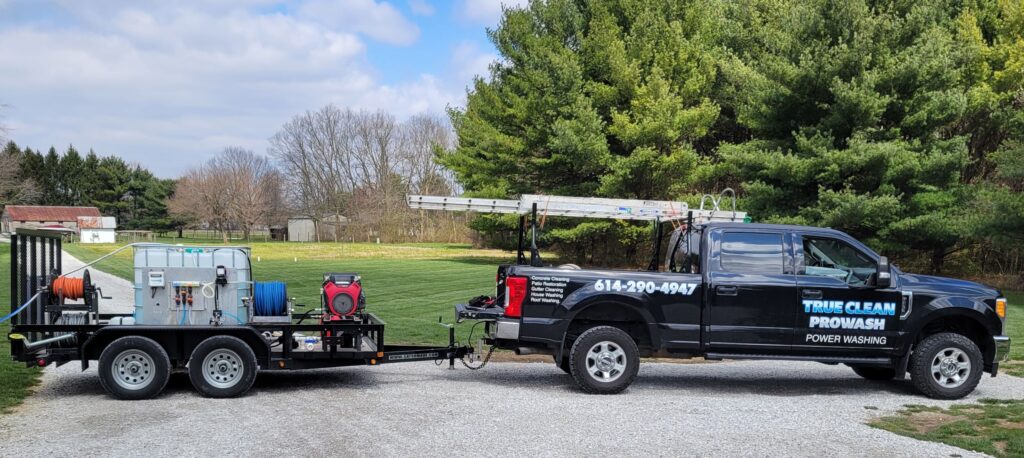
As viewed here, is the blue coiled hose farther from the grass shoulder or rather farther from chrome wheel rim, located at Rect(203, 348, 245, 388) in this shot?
the grass shoulder

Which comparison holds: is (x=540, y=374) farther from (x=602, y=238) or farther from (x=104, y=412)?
(x=602, y=238)

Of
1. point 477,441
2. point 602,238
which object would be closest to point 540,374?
point 477,441

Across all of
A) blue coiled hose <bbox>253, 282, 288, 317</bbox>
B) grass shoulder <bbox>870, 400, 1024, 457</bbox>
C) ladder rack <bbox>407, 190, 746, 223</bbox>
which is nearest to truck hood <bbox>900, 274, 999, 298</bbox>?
grass shoulder <bbox>870, 400, 1024, 457</bbox>

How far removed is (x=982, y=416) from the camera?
8008mm

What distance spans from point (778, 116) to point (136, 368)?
78.9 feet

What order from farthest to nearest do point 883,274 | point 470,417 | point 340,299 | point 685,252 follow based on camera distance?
point 685,252, point 340,299, point 883,274, point 470,417

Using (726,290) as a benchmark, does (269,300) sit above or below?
below

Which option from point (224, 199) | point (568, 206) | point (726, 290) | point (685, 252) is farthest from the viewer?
point (224, 199)

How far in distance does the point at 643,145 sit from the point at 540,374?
23842 millimetres

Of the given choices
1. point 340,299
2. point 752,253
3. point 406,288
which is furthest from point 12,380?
point 406,288

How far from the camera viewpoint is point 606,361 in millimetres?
9039

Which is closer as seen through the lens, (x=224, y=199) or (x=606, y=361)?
(x=606, y=361)

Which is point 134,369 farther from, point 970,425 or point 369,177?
point 369,177

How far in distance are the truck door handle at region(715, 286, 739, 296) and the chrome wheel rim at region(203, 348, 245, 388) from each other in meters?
5.30
